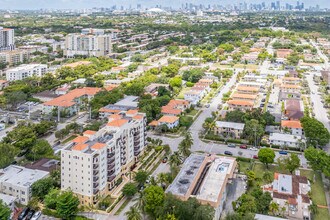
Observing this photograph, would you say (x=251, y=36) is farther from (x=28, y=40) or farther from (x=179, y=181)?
(x=179, y=181)

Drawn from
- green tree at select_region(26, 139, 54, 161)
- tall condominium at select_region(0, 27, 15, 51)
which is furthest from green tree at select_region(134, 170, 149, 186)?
tall condominium at select_region(0, 27, 15, 51)

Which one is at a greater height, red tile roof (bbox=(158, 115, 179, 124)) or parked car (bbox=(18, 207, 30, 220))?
red tile roof (bbox=(158, 115, 179, 124))

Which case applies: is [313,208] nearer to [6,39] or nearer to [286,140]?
[286,140]

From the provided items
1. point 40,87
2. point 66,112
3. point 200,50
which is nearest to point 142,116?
point 66,112

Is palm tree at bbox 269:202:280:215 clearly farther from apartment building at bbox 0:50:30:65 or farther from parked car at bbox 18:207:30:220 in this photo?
apartment building at bbox 0:50:30:65

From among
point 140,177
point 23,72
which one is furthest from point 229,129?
point 23,72
